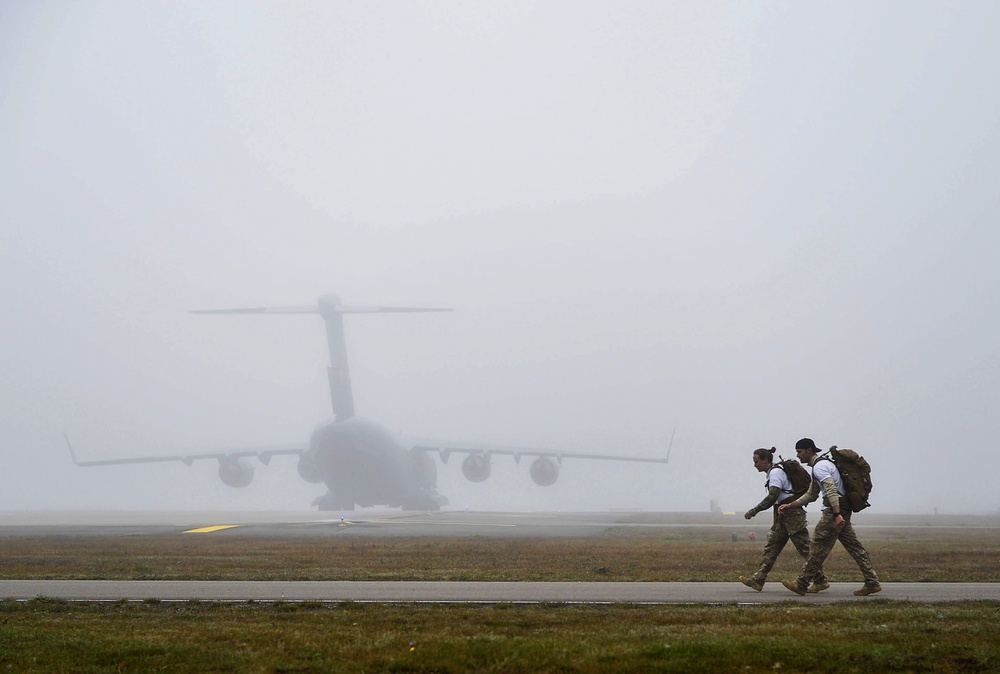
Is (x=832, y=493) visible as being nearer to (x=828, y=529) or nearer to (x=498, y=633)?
(x=828, y=529)

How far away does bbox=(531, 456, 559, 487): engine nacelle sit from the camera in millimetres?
61375

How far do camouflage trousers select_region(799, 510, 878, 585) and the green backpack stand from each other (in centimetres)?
25

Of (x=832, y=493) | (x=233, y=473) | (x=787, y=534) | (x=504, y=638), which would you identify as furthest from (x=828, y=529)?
(x=233, y=473)

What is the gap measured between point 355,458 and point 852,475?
156 feet

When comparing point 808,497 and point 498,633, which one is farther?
point 808,497

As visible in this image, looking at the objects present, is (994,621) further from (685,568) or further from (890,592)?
(685,568)

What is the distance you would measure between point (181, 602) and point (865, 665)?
354 inches

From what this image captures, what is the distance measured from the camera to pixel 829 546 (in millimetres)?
13484

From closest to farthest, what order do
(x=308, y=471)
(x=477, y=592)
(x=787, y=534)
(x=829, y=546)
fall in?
1. (x=829, y=546)
2. (x=477, y=592)
3. (x=787, y=534)
4. (x=308, y=471)

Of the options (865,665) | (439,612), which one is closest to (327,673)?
(439,612)

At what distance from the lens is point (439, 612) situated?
1159cm

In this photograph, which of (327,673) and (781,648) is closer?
(327,673)

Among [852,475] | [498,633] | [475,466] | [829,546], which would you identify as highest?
[475,466]

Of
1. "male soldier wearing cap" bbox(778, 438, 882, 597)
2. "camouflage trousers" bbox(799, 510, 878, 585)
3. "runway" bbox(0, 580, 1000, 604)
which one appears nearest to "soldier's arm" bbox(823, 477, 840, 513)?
"male soldier wearing cap" bbox(778, 438, 882, 597)
